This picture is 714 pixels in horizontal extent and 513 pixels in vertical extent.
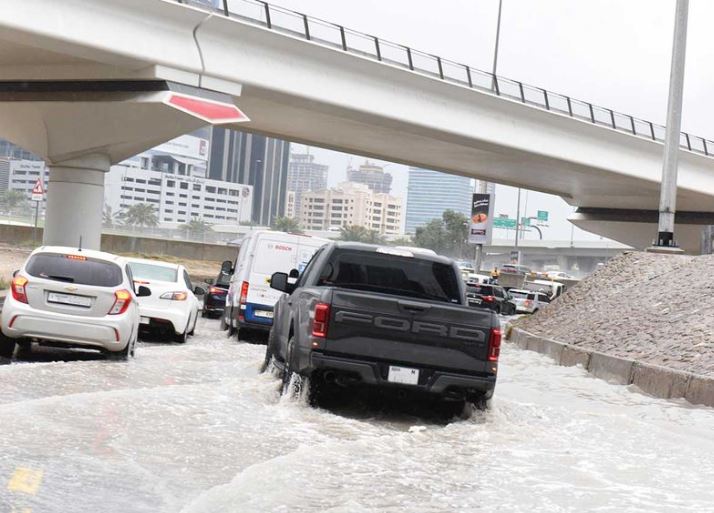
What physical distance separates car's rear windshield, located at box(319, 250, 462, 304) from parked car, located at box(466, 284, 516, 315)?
2919 cm

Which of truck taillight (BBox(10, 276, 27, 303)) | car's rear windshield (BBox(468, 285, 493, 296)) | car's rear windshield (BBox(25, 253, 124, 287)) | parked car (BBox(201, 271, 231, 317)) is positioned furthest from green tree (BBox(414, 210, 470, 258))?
truck taillight (BBox(10, 276, 27, 303))

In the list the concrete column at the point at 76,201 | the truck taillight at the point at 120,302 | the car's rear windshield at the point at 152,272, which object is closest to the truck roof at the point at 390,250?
the truck taillight at the point at 120,302

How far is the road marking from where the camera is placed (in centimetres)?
665

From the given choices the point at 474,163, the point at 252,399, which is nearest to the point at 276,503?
the point at 252,399

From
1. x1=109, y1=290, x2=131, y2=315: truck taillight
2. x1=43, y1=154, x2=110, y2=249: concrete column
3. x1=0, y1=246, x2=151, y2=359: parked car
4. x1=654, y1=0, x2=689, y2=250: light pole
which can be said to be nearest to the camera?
x1=0, y1=246, x2=151, y2=359: parked car

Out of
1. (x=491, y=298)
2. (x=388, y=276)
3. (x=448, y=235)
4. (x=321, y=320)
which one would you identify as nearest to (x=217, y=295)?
(x=388, y=276)

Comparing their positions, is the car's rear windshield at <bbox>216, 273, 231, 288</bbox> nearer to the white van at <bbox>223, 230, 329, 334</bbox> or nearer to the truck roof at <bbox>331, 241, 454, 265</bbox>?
the white van at <bbox>223, 230, 329, 334</bbox>

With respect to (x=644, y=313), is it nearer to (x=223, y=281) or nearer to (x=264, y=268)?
(x=264, y=268)

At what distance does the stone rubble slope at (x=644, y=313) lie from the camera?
18.0 metres

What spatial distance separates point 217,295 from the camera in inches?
1185

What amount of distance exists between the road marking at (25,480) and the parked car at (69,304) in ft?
24.7

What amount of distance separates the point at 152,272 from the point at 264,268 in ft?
6.96

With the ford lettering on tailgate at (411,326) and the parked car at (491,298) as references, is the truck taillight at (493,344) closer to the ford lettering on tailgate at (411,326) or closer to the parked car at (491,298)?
the ford lettering on tailgate at (411,326)

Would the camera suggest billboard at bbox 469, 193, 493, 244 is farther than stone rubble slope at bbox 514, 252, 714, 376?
Yes
